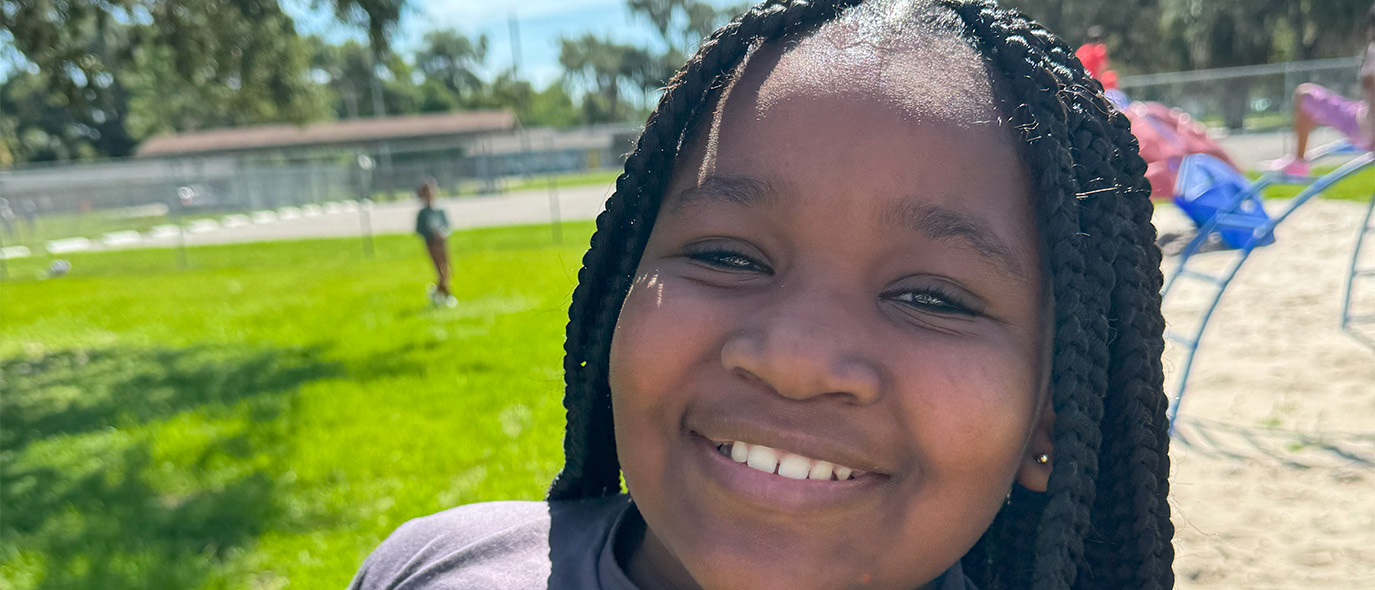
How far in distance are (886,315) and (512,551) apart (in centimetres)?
66

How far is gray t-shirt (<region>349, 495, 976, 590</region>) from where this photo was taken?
1236 mm

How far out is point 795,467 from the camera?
102cm

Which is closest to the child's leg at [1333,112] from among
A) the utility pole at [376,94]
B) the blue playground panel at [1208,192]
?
the blue playground panel at [1208,192]

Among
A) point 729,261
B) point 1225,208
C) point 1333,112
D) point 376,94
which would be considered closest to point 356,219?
point 1333,112

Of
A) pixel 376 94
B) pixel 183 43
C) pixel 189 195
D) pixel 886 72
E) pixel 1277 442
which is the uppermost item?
pixel 376 94

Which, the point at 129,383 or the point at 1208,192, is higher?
the point at 1208,192

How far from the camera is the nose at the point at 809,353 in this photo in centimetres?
96

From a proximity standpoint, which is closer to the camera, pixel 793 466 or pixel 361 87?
pixel 793 466

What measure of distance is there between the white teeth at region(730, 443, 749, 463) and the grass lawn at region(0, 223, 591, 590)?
2.60 ft

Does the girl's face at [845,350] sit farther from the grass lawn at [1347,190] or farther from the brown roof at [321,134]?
the brown roof at [321,134]

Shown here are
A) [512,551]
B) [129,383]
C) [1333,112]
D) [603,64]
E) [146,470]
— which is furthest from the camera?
[603,64]

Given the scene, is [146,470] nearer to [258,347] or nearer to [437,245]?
[258,347]

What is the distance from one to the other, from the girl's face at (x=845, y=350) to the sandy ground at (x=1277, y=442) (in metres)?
0.95

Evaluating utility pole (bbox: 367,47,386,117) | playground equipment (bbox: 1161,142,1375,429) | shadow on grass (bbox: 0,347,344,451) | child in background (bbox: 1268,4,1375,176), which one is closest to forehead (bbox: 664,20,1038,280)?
playground equipment (bbox: 1161,142,1375,429)
